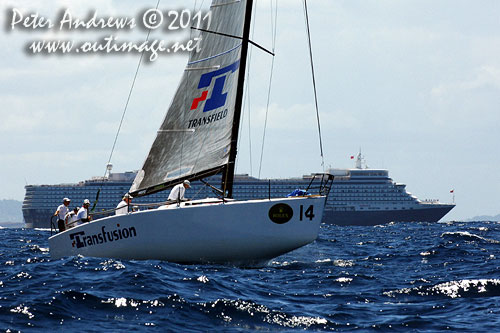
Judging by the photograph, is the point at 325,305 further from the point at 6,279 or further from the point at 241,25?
the point at 241,25

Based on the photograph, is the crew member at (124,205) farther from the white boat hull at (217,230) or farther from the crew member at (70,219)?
the crew member at (70,219)

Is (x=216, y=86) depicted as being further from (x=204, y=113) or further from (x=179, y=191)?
(x=179, y=191)

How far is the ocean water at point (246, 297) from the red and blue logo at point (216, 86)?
346 centimetres

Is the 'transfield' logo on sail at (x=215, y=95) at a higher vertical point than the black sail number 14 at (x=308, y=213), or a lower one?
higher

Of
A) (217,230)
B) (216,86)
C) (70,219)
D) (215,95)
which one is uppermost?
(216,86)

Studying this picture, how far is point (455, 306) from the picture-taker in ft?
30.4

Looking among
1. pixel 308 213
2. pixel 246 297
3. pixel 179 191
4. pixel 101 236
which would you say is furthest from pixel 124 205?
pixel 246 297

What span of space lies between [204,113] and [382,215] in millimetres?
74796

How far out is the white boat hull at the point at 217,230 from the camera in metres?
12.9

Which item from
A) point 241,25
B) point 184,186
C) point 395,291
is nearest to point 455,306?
point 395,291

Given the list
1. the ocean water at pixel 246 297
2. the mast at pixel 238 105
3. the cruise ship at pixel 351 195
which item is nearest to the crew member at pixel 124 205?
the ocean water at pixel 246 297

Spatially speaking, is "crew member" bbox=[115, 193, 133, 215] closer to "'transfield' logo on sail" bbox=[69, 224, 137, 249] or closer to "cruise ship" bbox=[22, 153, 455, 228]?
"'transfield' logo on sail" bbox=[69, 224, 137, 249]

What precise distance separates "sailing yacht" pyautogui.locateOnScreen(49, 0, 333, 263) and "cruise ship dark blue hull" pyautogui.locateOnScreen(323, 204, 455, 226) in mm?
72304

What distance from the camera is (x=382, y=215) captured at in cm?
8706
